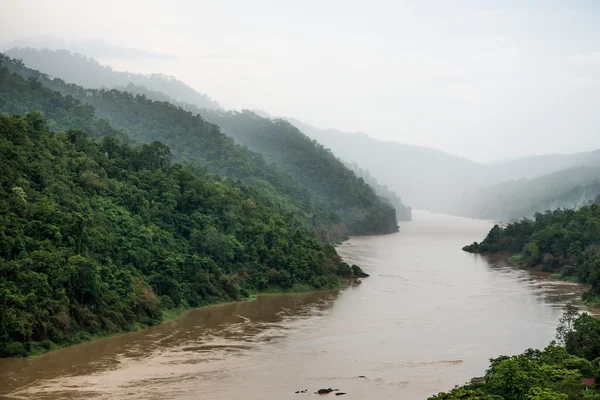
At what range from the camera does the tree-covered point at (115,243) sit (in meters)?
25.6

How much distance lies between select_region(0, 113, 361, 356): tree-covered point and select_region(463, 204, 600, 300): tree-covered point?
1529 cm

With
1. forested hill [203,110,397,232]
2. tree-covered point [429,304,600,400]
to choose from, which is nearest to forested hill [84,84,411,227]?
forested hill [203,110,397,232]

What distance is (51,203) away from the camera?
2967 cm

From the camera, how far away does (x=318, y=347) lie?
2702 centimetres

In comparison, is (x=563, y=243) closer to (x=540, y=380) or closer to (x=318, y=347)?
(x=318, y=347)

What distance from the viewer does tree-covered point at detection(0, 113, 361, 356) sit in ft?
83.9

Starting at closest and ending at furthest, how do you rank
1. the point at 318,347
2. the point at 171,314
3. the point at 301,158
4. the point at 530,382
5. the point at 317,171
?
the point at 530,382 → the point at 318,347 → the point at 171,314 → the point at 317,171 → the point at 301,158

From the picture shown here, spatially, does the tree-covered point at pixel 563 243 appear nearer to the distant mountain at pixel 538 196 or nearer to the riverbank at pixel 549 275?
the riverbank at pixel 549 275

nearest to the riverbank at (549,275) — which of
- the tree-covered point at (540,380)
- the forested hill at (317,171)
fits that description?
the tree-covered point at (540,380)

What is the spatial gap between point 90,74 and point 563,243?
140434 mm

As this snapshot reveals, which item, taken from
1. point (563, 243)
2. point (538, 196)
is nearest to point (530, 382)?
point (563, 243)

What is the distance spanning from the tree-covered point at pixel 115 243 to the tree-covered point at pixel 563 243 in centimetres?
1529

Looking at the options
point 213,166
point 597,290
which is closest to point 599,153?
point 213,166

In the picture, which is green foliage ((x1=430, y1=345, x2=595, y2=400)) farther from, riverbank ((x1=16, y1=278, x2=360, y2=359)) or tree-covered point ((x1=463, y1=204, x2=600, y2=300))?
tree-covered point ((x1=463, y1=204, x2=600, y2=300))
